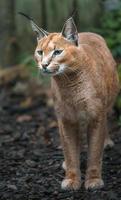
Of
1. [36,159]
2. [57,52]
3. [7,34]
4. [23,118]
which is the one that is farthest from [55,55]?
[7,34]

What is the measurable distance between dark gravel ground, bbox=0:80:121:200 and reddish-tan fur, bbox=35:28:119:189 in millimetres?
270

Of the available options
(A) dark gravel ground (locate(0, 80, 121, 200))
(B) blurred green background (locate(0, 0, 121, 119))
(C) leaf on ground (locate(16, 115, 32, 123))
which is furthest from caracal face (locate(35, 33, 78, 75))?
(B) blurred green background (locate(0, 0, 121, 119))

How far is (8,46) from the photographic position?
16.7 meters

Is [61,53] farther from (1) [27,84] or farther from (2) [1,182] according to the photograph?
(1) [27,84]

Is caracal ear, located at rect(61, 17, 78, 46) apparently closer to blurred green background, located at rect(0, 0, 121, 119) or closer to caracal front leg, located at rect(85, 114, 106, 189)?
caracal front leg, located at rect(85, 114, 106, 189)

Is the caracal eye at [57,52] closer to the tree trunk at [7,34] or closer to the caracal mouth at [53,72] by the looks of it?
the caracal mouth at [53,72]

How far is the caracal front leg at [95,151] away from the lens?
803cm

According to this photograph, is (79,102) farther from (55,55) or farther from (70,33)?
(70,33)

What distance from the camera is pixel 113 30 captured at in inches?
499

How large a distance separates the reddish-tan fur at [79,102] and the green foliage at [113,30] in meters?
3.51

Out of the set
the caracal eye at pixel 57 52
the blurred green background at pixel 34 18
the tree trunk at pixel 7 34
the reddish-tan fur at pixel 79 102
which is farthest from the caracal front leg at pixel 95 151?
the tree trunk at pixel 7 34

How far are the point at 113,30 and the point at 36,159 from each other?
3720mm

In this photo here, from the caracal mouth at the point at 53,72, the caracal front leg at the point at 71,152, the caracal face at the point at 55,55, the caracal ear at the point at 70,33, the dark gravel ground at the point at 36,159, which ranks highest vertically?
the caracal ear at the point at 70,33

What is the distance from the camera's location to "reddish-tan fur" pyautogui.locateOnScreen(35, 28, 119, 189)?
25.6 ft
